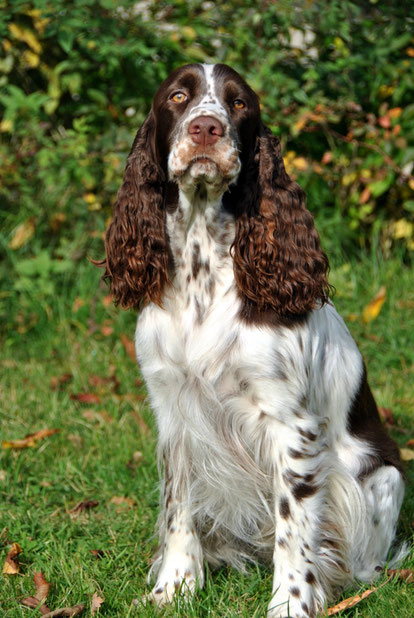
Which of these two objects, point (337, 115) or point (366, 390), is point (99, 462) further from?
point (337, 115)

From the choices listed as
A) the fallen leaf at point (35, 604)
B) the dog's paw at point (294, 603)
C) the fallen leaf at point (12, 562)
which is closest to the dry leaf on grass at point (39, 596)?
the fallen leaf at point (35, 604)

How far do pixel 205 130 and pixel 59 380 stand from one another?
8.67ft

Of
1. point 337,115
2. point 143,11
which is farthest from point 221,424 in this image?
point 143,11

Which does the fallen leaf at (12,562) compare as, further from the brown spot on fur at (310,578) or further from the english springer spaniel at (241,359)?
the brown spot on fur at (310,578)

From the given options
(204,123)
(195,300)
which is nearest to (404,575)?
(195,300)

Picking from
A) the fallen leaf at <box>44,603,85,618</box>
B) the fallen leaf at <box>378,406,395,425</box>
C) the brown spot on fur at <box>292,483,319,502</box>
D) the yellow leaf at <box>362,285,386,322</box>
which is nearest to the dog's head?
the brown spot on fur at <box>292,483,319,502</box>

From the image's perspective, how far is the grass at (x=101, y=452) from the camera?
10.3ft

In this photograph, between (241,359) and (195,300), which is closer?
(241,359)

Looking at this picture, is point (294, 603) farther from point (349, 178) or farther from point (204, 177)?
point (349, 178)

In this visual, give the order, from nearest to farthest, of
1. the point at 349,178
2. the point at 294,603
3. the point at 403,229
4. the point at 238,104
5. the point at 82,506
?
the point at 294,603 → the point at 238,104 → the point at 82,506 → the point at 349,178 → the point at 403,229

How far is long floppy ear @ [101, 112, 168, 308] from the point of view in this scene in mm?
3230

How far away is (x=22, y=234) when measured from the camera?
242 inches

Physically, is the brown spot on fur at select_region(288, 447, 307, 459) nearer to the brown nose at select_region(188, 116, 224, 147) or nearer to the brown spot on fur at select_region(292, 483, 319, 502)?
the brown spot on fur at select_region(292, 483, 319, 502)

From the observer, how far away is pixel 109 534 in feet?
11.9
